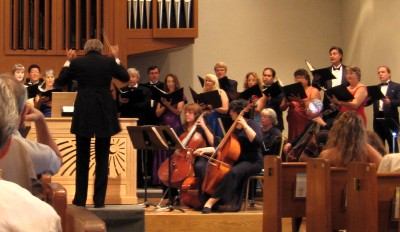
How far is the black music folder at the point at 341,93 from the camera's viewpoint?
7.78m

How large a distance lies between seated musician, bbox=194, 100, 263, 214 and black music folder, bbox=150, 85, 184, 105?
1.27 m

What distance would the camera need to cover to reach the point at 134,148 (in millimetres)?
7145

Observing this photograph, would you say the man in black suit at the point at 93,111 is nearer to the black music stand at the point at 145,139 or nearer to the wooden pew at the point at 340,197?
the black music stand at the point at 145,139

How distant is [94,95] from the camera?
20.8ft

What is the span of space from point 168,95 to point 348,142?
3.78 metres

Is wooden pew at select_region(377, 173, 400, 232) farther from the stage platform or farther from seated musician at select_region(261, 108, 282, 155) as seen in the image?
seated musician at select_region(261, 108, 282, 155)

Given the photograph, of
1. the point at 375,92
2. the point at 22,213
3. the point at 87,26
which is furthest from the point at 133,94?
the point at 22,213

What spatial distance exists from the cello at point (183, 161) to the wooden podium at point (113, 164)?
44 cm

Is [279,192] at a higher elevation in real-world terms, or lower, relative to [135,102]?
lower

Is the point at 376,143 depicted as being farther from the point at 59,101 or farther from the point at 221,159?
the point at 59,101

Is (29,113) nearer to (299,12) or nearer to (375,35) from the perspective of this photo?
(375,35)

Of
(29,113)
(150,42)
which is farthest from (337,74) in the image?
(29,113)

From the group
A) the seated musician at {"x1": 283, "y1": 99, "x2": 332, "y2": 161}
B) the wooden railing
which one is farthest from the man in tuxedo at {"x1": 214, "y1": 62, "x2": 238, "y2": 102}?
the wooden railing

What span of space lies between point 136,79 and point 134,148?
2067mm
